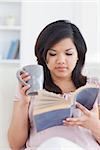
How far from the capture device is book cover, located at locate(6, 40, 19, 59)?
208cm

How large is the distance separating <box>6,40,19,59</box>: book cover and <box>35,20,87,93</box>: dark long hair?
911 mm

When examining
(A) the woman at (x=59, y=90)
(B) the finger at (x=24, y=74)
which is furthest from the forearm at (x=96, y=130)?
(B) the finger at (x=24, y=74)

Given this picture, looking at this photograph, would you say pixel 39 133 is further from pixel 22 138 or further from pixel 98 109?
pixel 98 109

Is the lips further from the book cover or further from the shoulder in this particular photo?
the book cover

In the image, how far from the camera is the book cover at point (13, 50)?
2079mm

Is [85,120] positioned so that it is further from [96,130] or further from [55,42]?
[55,42]

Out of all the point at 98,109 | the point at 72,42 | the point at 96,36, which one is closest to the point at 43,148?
the point at 98,109

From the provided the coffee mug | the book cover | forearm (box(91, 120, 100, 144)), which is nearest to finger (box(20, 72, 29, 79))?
the coffee mug

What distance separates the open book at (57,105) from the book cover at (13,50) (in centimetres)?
102

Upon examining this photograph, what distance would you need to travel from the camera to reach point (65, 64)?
112cm

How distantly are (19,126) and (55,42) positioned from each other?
34 cm

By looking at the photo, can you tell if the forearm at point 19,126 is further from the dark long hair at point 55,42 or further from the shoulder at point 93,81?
the shoulder at point 93,81

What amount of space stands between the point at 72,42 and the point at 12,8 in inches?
43.8

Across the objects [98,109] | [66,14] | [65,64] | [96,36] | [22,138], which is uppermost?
[66,14]
